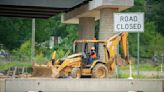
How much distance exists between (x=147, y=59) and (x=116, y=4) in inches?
1733

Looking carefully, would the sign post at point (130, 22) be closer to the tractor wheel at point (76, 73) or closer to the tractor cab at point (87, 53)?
Answer: the tractor cab at point (87, 53)

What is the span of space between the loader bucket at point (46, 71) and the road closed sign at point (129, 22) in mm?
7081

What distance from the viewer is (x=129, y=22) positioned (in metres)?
24.0

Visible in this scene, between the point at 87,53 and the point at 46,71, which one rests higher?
the point at 87,53

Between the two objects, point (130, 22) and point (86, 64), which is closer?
point (130, 22)

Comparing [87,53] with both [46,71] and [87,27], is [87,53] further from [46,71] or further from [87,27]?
[87,27]

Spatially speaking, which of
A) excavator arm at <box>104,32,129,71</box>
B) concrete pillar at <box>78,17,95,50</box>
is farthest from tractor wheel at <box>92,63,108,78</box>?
concrete pillar at <box>78,17,95,50</box>

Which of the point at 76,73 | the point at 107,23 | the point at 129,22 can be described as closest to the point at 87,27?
the point at 107,23

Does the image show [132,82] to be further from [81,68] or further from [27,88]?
[81,68]

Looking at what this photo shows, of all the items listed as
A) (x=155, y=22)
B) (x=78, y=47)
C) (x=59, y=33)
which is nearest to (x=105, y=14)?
(x=78, y=47)

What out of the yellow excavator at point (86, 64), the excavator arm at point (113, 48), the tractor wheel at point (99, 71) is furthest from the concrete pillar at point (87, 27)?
the tractor wheel at point (99, 71)

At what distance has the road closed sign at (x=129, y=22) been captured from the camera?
77.9 feet

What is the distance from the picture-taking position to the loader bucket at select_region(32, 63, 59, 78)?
3004 cm

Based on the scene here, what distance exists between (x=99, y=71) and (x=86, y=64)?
89 cm
